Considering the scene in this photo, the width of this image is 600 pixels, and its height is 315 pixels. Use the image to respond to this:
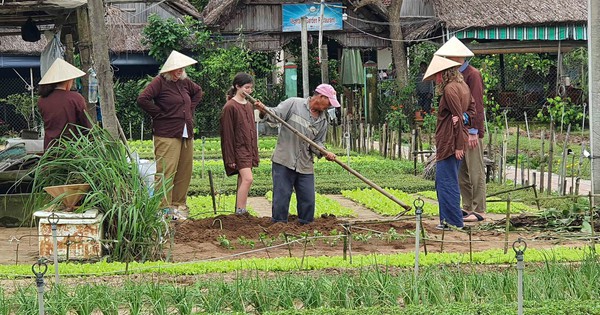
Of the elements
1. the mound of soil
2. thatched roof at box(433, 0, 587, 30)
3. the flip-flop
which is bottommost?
the flip-flop

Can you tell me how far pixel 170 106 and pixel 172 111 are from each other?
0.06 m

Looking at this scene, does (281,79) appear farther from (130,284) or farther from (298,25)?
(130,284)

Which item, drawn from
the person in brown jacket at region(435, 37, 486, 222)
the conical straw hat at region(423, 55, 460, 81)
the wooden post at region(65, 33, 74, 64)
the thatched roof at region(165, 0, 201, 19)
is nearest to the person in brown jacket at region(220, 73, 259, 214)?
the conical straw hat at region(423, 55, 460, 81)

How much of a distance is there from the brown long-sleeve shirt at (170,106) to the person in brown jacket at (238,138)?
1.56 ft

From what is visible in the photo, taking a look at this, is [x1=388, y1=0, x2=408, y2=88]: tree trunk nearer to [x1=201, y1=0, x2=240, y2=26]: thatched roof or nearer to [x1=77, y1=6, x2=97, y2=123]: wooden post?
[x1=201, y1=0, x2=240, y2=26]: thatched roof

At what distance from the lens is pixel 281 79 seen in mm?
32219

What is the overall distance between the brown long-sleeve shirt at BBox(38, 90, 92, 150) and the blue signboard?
19.3 meters

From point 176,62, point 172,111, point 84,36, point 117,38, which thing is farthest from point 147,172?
point 117,38

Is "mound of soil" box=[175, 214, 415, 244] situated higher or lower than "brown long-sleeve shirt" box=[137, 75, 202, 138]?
lower

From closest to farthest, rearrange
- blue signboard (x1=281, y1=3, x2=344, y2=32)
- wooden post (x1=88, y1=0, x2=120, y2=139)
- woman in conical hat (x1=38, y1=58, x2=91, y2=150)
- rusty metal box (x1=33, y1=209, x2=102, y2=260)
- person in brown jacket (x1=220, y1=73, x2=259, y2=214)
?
1. rusty metal box (x1=33, y1=209, x2=102, y2=260)
2. woman in conical hat (x1=38, y1=58, x2=91, y2=150)
3. person in brown jacket (x1=220, y1=73, x2=259, y2=214)
4. wooden post (x1=88, y1=0, x2=120, y2=139)
5. blue signboard (x1=281, y1=3, x2=344, y2=32)

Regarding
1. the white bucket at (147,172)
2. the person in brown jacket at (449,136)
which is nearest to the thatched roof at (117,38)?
the white bucket at (147,172)

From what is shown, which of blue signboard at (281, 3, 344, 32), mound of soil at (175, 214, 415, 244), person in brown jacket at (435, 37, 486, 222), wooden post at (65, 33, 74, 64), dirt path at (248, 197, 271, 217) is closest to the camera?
mound of soil at (175, 214, 415, 244)

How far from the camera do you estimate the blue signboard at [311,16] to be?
29.9m

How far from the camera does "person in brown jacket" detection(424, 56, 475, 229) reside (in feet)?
35.4
